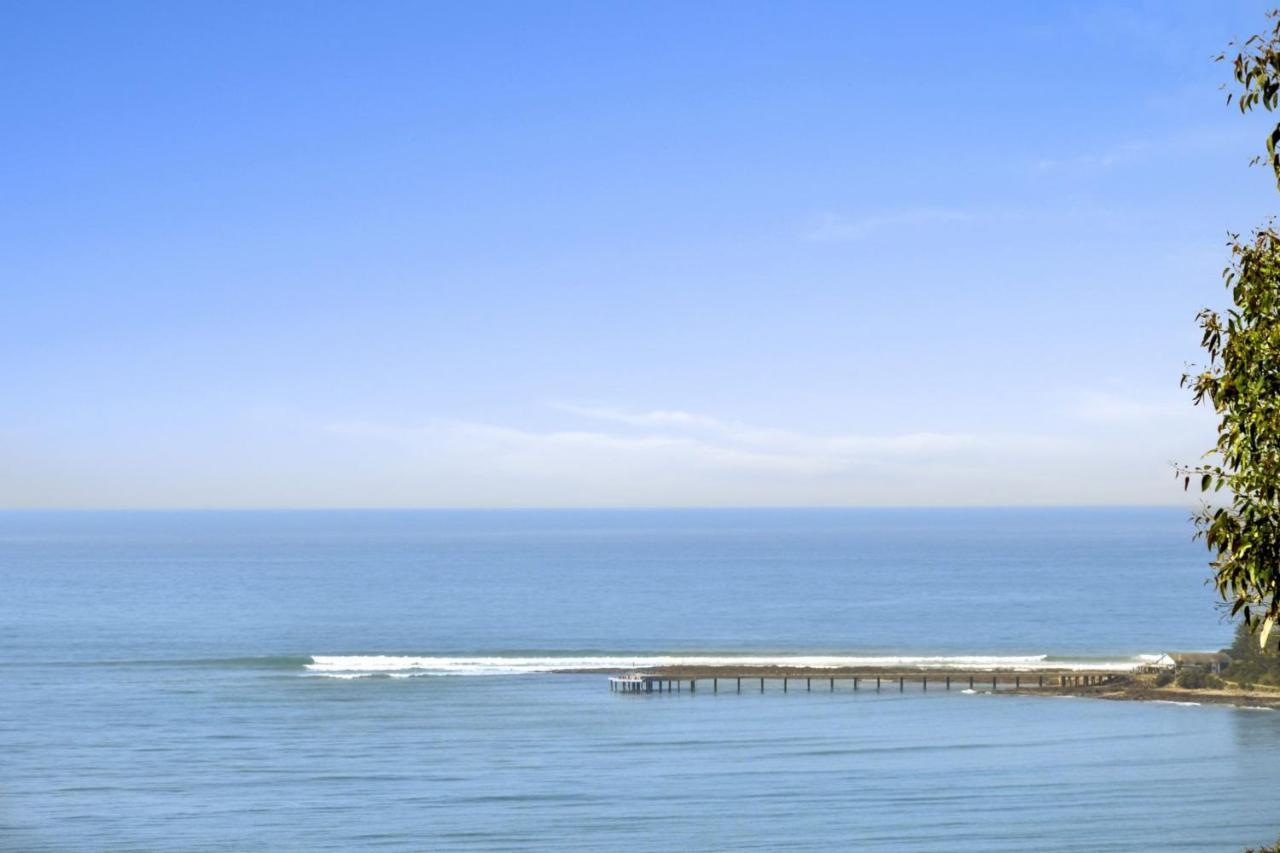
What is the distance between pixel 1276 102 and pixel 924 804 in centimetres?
4229

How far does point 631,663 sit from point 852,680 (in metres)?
18.0

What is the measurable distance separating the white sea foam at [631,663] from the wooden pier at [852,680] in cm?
428

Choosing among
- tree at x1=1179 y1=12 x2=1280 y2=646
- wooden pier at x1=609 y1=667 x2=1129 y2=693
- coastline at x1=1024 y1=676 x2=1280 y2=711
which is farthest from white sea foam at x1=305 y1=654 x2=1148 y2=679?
tree at x1=1179 y1=12 x2=1280 y2=646

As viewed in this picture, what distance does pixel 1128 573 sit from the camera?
188750 mm

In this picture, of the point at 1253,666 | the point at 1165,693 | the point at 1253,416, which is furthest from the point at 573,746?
the point at 1253,416

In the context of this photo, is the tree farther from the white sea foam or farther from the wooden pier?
the white sea foam

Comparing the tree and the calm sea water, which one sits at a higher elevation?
the tree

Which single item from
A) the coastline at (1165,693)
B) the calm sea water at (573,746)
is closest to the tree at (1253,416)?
the calm sea water at (573,746)

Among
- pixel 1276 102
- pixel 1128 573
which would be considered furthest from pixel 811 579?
pixel 1276 102

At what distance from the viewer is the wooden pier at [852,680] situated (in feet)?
262

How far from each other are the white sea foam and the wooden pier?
4.28 meters

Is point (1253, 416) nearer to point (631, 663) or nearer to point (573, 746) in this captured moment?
point (573, 746)

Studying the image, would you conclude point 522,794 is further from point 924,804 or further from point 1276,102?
point 1276,102

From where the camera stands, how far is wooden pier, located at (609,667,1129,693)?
3142 inches
